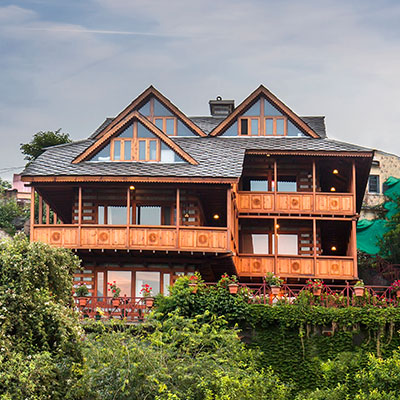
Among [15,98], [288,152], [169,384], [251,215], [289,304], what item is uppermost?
[15,98]

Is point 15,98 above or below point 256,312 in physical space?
above

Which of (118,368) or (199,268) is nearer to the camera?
(118,368)

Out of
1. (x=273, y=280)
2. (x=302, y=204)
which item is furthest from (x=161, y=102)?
(x=273, y=280)

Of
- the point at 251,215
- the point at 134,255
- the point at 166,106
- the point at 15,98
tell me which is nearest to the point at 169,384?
the point at 134,255

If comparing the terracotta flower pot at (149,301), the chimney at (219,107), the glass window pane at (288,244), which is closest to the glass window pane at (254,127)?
the glass window pane at (288,244)

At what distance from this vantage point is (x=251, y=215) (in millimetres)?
38156

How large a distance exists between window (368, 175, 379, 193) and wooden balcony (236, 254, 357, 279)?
1996cm

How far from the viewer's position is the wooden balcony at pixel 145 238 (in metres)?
33.6

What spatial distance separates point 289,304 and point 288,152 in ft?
33.3

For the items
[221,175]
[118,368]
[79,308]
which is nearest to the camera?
[118,368]

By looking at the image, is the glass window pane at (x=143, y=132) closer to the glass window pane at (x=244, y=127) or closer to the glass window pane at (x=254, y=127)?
the glass window pane at (x=244, y=127)

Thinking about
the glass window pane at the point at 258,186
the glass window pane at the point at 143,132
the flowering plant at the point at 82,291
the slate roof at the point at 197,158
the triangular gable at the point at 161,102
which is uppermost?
the triangular gable at the point at 161,102

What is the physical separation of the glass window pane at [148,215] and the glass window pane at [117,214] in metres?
0.57

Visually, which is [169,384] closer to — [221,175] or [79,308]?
[79,308]
